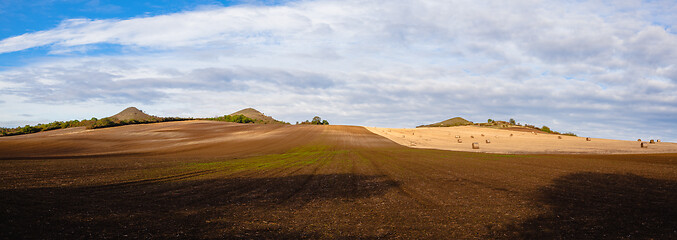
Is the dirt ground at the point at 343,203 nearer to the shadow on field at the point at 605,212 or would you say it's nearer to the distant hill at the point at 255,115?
the shadow on field at the point at 605,212

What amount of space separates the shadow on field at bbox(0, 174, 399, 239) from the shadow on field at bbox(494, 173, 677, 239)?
5.65 m

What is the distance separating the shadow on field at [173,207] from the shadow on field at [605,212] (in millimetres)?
5655

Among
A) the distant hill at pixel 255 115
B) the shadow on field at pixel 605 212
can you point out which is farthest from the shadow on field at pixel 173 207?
the distant hill at pixel 255 115

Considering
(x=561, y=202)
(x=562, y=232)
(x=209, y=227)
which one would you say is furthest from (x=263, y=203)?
(x=561, y=202)

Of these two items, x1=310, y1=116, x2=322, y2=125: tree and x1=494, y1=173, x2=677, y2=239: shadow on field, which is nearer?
x1=494, y1=173, x2=677, y2=239: shadow on field

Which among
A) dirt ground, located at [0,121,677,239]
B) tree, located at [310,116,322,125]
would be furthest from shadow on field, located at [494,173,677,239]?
tree, located at [310,116,322,125]

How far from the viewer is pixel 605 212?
9719 mm

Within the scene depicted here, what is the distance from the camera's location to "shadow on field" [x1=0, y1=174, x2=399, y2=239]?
8.07m

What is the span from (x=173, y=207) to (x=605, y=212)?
41.8 feet

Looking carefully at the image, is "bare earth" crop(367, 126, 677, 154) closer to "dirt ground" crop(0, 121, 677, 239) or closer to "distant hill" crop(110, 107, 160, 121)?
"dirt ground" crop(0, 121, 677, 239)

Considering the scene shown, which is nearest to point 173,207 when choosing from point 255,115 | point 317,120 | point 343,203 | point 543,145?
point 343,203

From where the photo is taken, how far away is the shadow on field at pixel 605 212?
314 inches

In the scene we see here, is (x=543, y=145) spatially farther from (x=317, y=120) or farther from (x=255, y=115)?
(x=255, y=115)

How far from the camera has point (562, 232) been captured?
320 inches
